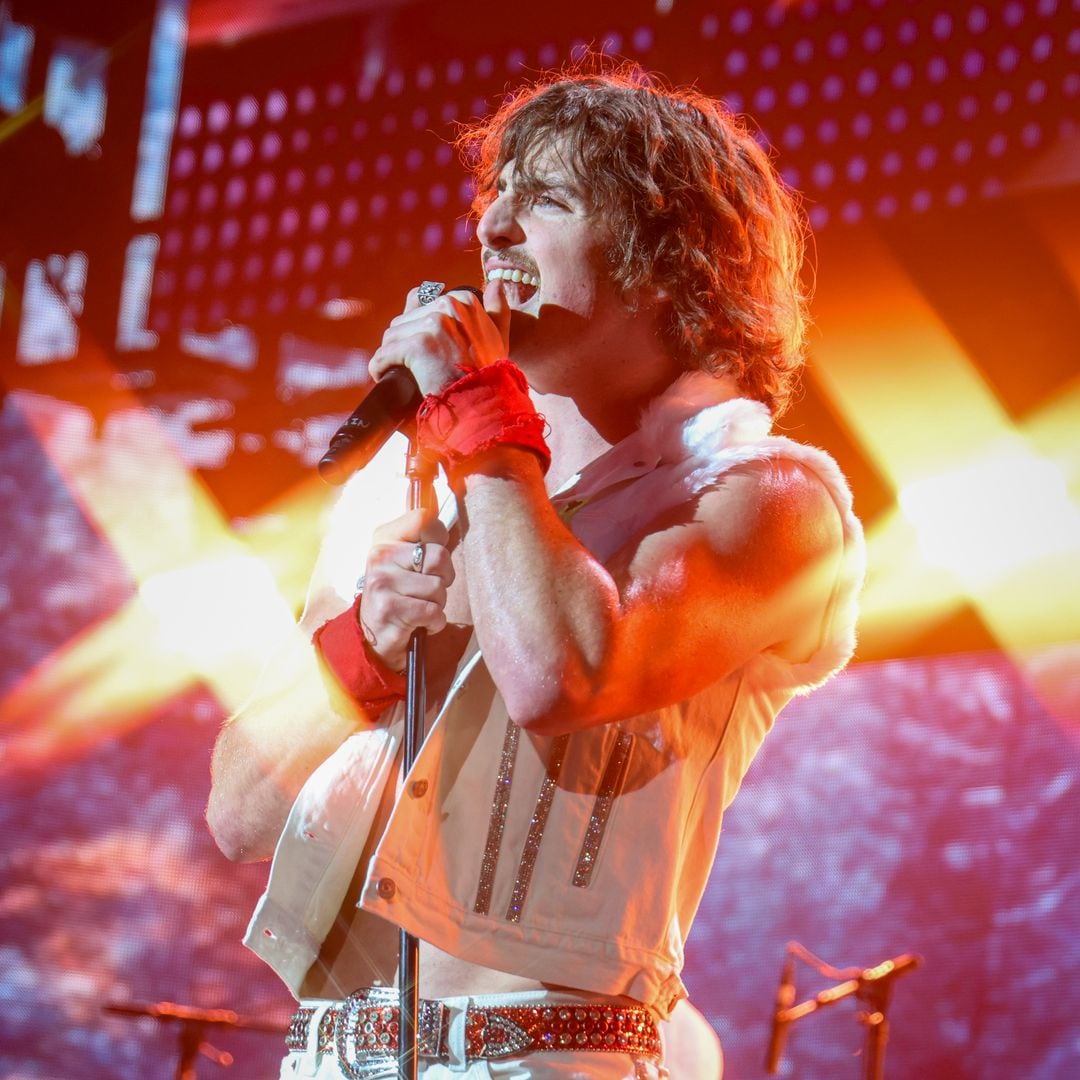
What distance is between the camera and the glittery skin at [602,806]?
5.24ft

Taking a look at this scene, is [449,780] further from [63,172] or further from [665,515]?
[63,172]

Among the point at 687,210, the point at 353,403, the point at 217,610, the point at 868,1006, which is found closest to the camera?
the point at 687,210

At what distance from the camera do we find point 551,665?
1.47 metres

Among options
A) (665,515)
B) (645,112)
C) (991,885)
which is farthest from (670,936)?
(991,885)

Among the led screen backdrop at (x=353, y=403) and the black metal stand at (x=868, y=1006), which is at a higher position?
the led screen backdrop at (x=353, y=403)

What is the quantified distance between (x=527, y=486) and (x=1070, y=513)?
324cm

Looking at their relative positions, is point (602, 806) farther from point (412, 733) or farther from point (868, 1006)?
point (868, 1006)

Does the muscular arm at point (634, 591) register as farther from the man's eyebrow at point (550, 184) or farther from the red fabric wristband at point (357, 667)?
the man's eyebrow at point (550, 184)

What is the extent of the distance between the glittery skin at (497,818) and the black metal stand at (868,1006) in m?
3.21

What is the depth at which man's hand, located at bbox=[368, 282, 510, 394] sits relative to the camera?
161 cm

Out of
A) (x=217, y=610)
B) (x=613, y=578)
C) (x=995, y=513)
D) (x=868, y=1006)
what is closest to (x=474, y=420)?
(x=613, y=578)

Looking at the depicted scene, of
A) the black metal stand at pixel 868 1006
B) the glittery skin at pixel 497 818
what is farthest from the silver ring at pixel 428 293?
the black metal stand at pixel 868 1006

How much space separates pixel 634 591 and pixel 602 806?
0.81 feet

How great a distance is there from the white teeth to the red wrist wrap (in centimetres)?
30
